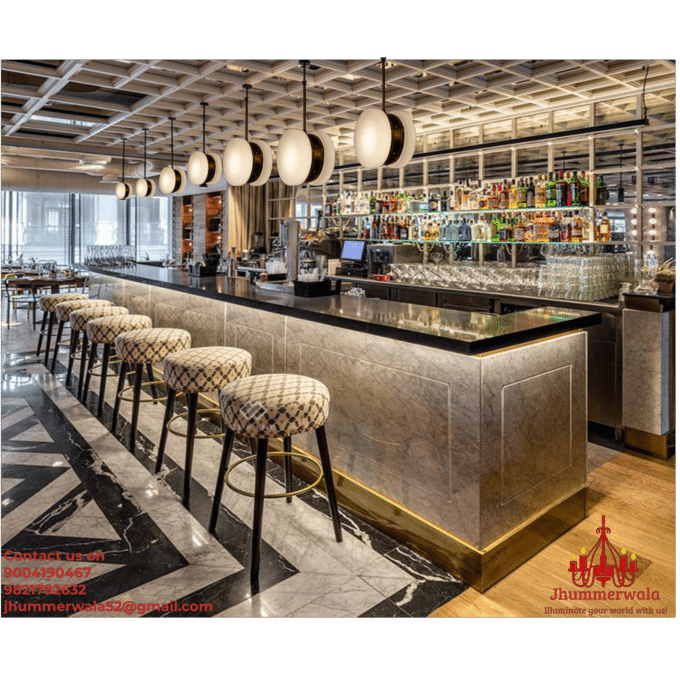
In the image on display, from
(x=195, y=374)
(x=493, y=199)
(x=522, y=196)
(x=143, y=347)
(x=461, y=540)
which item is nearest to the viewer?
(x=461, y=540)

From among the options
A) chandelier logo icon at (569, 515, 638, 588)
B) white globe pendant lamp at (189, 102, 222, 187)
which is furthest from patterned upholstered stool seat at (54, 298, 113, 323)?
chandelier logo icon at (569, 515, 638, 588)

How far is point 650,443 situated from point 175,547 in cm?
316

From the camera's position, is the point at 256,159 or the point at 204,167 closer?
the point at 256,159

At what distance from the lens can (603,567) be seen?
243cm

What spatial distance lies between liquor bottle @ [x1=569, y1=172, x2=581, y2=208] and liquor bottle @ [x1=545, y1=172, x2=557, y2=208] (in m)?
0.15

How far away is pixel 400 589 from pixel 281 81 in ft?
15.3

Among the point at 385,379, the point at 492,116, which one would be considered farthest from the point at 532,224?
the point at 385,379

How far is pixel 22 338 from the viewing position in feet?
24.8

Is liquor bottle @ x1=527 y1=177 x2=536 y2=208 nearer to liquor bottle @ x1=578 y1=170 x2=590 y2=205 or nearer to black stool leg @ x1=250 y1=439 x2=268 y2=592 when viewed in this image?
liquor bottle @ x1=578 y1=170 x2=590 y2=205

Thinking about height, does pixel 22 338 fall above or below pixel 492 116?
below

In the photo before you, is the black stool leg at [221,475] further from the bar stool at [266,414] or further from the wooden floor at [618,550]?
the wooden floor at [618,550]

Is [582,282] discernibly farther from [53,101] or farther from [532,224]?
[53,101]

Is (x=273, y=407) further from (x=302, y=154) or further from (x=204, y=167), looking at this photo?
(x=204, y=167)

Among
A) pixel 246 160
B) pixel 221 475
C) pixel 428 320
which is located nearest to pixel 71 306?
pixel 246 160
